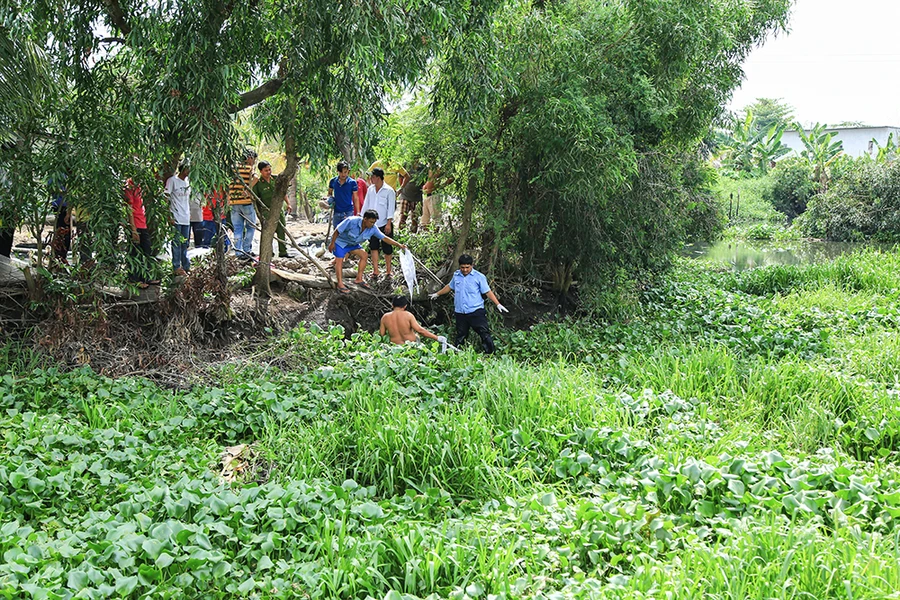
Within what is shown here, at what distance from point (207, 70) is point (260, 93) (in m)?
1.10

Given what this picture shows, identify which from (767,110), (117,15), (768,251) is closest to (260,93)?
(117,15)

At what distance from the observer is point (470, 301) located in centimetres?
909

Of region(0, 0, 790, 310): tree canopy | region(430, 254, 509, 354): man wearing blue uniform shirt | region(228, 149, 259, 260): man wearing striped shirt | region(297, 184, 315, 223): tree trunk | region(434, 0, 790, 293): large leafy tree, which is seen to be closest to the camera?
region(0, 0, 790, 310): tree canopy

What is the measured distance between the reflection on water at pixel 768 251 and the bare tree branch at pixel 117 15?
15.9 m

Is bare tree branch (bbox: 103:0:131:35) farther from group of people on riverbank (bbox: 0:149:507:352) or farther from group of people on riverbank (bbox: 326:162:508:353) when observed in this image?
group of people on riverbank (bbox: 326:162:508:353)

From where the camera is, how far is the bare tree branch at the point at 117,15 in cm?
720

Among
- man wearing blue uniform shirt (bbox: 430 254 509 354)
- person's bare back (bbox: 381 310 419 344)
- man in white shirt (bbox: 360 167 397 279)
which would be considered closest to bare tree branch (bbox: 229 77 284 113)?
man in white shirt (bbox: 360 167 397 279)

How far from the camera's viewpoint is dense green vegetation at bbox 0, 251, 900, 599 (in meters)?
3.71

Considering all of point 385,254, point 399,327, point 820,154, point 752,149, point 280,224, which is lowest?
point 399,327

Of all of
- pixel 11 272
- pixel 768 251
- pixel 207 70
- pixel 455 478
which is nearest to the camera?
pixel 455 478

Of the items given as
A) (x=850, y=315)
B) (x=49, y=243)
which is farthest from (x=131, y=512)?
(x=850, y=315)

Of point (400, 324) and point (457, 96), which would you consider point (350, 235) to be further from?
point (457, 96)

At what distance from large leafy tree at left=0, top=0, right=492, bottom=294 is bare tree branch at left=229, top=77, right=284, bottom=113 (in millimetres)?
15

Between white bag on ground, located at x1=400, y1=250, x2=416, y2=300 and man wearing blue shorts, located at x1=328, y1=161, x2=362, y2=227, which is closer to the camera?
white bag on ground, located at x1=400, y1=250, x2=416, y2=300
